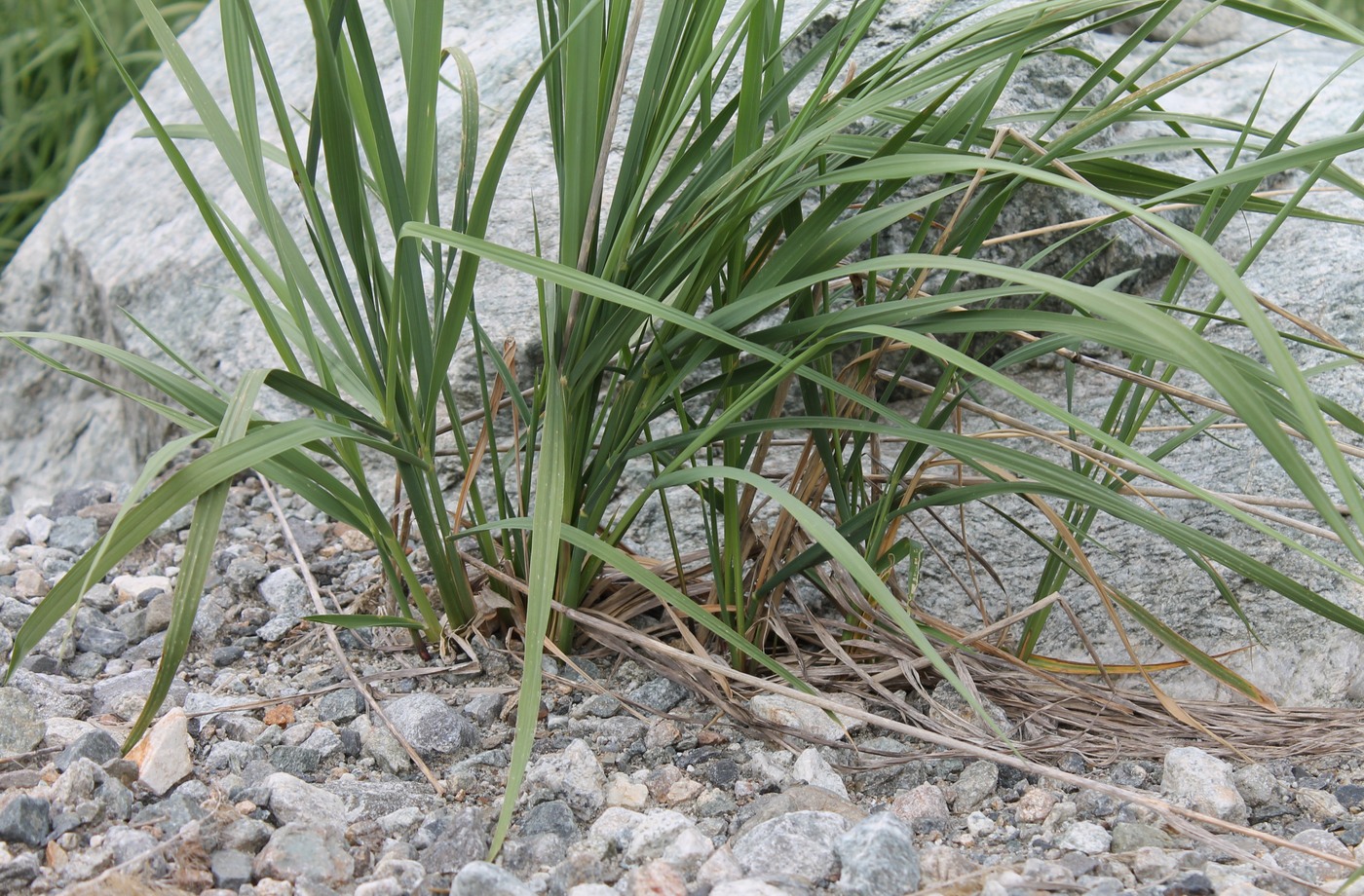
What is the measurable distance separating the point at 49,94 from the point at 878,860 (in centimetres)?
269

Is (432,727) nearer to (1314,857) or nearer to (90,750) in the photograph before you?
(90,750)

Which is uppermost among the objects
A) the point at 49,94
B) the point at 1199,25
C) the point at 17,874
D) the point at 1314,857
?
the point at 1199,25

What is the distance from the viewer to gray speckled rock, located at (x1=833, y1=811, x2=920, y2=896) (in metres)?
0.63

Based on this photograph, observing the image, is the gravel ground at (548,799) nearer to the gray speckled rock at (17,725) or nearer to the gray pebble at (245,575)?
the gray speckled rock at (17,725)

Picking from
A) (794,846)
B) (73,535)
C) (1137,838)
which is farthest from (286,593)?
(1137,838)

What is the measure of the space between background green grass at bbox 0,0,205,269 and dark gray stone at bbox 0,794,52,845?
2081 millimetres

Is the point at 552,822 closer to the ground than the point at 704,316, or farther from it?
closer to the ground

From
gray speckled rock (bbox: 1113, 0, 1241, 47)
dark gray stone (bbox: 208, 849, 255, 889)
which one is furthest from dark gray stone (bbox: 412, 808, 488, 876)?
gray speckled rock (bbox: 1113, 0, 1241, 47)

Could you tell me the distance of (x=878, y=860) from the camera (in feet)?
2.09

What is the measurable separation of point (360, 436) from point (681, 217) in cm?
28

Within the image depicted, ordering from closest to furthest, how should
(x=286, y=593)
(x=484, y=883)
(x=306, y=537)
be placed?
(x=484, y=883) < (x=286, y=593) < (x=306, y=537)

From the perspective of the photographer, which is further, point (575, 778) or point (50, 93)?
point (50, 93)

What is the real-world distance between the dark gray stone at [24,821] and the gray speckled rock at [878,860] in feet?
1.65

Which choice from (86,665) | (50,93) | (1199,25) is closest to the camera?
(86,665)
